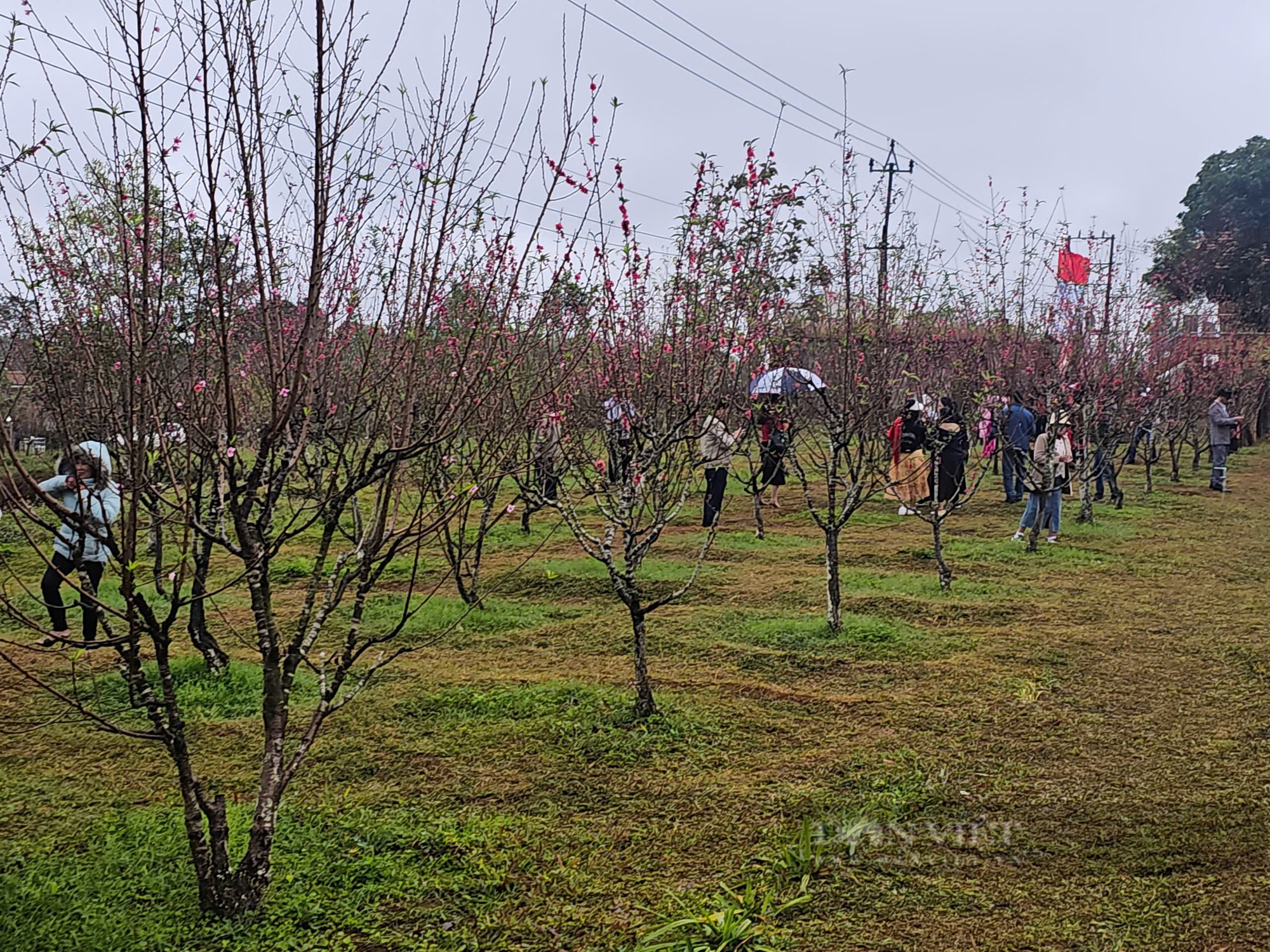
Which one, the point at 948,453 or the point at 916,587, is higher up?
the point at 948,453

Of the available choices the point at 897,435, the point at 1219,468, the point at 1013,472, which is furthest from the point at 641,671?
the point at 1219,468

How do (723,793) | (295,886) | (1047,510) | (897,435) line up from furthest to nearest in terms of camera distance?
(897,435) < (1047,510) < (723,793) < (295,886)

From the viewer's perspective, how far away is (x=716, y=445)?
927 cm

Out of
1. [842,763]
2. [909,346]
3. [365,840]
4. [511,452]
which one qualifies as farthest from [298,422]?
[909,346]

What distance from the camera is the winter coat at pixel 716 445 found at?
19.5 ft

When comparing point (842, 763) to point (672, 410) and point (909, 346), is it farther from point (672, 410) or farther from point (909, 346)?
point (909, 346)

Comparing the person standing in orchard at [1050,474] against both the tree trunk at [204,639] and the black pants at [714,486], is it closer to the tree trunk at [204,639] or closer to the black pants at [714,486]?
the black pants at [714,486]

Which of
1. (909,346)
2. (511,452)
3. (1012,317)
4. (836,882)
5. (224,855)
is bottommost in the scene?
(836,882)

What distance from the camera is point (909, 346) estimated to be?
8492 mm

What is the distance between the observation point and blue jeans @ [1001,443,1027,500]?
1127 centimetres

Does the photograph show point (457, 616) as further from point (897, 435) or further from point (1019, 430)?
point (1019, 430)

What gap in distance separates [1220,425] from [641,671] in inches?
509

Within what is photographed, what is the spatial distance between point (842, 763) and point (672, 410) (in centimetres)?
210

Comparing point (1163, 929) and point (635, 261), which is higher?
point (635, 261)
